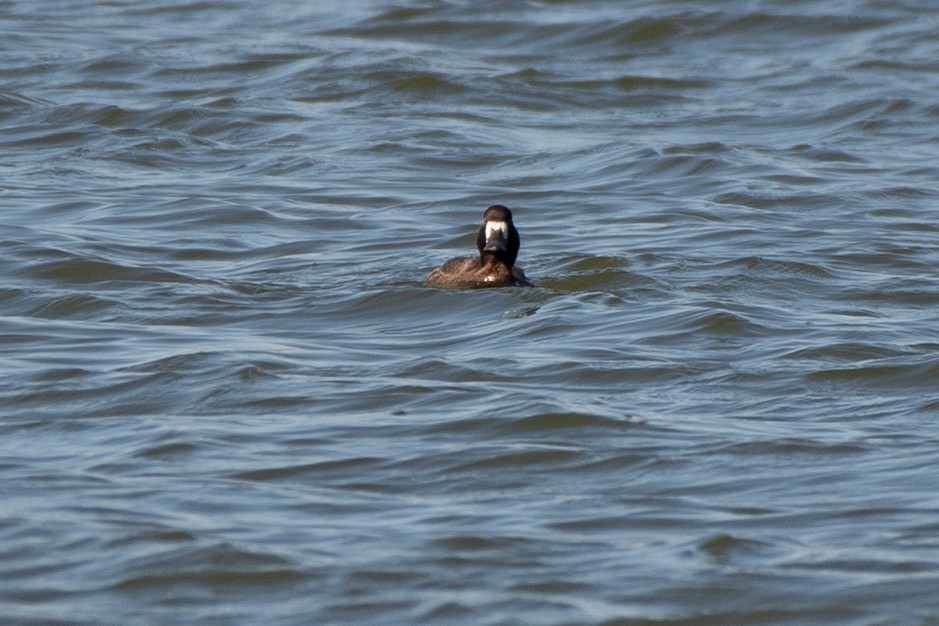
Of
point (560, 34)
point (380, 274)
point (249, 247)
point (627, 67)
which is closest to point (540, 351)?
point (380, 274)

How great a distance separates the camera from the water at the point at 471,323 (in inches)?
300

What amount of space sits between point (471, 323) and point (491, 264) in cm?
104

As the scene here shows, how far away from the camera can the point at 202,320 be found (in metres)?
12.8

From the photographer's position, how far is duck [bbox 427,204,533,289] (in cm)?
1397

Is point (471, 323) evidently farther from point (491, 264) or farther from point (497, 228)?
point (497, 228)

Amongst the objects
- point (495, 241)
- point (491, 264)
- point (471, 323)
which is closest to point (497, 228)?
point (495, 241)

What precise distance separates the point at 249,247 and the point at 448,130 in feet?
19.0

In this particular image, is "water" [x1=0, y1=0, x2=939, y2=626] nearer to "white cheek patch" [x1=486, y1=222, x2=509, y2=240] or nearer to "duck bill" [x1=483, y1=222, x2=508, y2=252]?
"duck bill" [x1=483, y1=222, x2=508, y2=252]

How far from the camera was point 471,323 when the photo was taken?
13086mm

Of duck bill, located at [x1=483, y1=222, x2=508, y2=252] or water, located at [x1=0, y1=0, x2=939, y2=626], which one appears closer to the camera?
water, located at [x1=0, y1=0, x2=939, y2=626]

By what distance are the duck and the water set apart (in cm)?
19

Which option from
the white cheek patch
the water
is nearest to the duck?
the white cheek patch

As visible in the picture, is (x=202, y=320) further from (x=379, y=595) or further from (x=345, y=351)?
(x=379, y=595)

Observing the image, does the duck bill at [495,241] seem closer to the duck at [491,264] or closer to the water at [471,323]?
the duck at [491,264]
